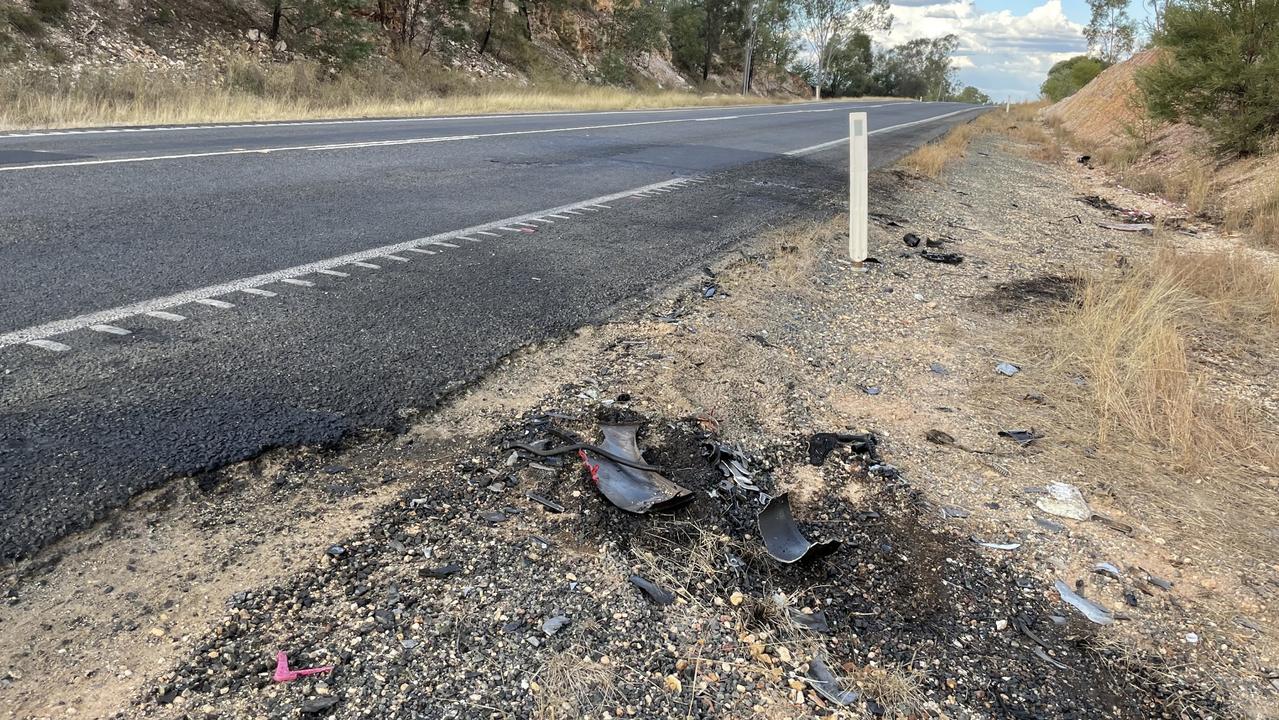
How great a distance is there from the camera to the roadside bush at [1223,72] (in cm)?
1202

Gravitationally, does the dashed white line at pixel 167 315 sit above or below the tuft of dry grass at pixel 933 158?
below

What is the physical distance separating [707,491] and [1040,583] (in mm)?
1100

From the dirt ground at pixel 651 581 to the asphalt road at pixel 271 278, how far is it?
296 mm

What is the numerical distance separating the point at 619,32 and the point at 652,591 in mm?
42440

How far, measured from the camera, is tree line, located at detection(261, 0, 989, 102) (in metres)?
22.2

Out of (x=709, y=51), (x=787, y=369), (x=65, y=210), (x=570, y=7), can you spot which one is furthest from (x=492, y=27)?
(x=787, y=369)

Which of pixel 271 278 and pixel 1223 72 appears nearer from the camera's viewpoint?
pixel 271 278

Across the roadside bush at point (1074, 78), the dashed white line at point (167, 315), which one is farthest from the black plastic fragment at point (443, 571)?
the roadside bush at point (1074, 78)

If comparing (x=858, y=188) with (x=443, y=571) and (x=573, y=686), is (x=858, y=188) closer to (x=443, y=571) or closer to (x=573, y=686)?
(x=443, y=571)

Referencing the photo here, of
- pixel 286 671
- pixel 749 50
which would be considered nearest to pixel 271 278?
pixel 286 671

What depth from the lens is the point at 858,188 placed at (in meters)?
6.11

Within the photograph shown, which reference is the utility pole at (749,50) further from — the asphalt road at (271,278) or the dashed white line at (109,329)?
the dashed white line at (109,329)

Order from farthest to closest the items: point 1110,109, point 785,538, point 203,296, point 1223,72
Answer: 1. point 1110,109
2. point 1223,72
3. point 203,296
4. point 785,538

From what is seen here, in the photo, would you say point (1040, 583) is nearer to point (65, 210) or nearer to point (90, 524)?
point (90, 524)
